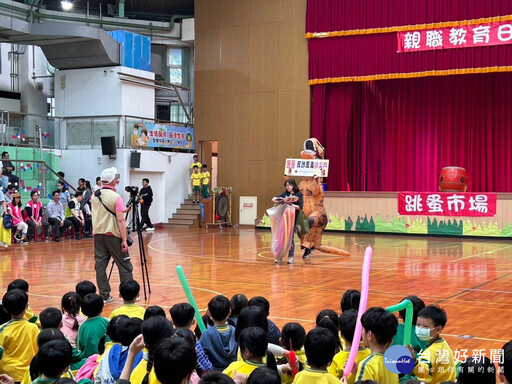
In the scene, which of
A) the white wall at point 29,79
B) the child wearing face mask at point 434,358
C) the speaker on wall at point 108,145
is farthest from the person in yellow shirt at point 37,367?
the white wall at point 29,79

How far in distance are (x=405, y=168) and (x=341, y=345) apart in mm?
17054

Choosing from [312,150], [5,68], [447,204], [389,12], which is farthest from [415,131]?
[5,68]

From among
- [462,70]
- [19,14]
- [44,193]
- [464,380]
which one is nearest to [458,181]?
[462,70]

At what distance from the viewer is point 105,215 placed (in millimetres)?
7910

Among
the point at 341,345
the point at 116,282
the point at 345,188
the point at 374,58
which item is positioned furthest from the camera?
the point at 345,188

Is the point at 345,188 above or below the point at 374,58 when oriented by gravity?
below

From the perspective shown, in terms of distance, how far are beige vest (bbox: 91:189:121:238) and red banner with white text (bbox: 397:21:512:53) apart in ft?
38.3

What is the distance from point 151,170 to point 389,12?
7.95m

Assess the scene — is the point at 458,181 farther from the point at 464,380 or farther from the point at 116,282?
the point at 464,380

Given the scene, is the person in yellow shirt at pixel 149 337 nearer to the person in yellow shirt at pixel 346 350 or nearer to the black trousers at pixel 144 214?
the person in yellow shirt at pixel 346 350

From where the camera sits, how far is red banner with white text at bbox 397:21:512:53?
1641 centimetres

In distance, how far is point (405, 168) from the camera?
20484mm

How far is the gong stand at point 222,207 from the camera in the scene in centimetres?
2058

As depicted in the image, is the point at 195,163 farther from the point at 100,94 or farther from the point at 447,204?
the point at 447,204
